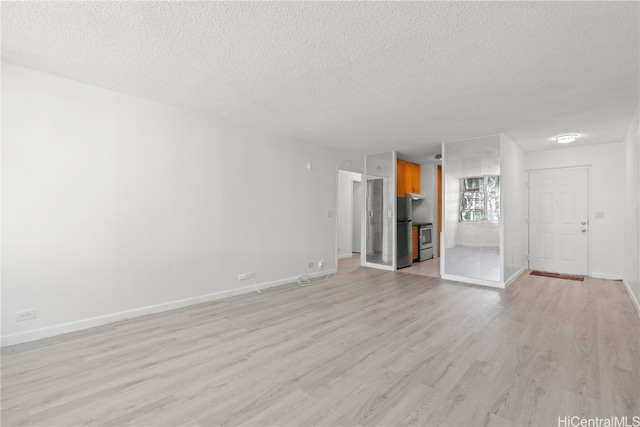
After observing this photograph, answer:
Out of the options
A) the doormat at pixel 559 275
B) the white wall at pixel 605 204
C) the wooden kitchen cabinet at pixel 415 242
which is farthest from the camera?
the wooden kitchen cabinet at pixel 415 242

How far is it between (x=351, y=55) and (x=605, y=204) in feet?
→ 19.2

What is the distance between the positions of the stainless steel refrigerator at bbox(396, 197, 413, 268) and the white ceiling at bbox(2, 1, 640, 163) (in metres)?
2.81

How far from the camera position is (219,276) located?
417cm

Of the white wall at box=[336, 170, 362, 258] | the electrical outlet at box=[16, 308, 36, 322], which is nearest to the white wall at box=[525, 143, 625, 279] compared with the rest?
the white wall at box=[336, 170, 362, 258]

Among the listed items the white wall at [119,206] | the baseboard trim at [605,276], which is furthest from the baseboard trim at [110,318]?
the baseboard trim at [605,276]

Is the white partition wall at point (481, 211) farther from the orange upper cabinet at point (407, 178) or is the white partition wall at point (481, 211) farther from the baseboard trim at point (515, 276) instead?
the orange upper cabinet at point (407, 178)

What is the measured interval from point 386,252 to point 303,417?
16.0ft

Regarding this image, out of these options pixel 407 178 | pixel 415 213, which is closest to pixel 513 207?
pixel 407 178

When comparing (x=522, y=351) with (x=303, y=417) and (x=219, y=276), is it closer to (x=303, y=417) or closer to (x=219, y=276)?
(x=303, y=417)

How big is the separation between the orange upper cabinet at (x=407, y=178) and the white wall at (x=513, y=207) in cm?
208

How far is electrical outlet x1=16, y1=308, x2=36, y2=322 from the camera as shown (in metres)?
2.73

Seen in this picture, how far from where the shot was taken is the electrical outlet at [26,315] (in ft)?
8.96

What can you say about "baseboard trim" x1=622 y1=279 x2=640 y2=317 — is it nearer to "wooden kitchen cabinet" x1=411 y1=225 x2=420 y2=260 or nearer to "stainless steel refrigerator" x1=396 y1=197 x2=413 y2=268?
"stainless steel refrigerator" x1=396 y1=197 x2=413 y2=268

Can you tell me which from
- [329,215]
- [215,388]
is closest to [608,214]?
[329,215]
